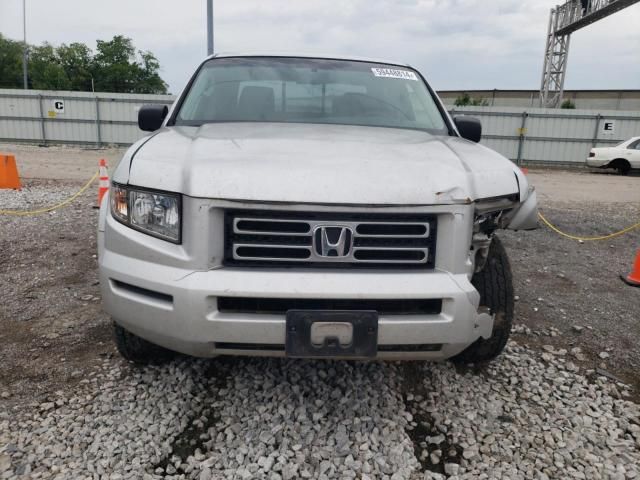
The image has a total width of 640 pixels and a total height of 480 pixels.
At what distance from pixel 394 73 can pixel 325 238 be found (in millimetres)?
2062

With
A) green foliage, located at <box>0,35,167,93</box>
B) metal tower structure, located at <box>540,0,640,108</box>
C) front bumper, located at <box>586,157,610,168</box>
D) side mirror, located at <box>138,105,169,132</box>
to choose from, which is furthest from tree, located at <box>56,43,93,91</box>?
side mirror, located at <box>138,105,169,132</box>

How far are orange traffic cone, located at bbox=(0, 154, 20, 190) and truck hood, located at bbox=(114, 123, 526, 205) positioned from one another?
24.2 feet

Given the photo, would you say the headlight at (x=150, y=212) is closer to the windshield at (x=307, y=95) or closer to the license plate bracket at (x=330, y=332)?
the license plate bracket at (x=330, y=332)

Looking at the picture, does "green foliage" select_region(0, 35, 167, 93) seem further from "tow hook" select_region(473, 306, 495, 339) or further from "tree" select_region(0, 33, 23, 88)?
"tow hook" select_region(473, 306, 495, 339)

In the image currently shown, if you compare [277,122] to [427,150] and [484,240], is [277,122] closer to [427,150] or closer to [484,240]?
[427,150]

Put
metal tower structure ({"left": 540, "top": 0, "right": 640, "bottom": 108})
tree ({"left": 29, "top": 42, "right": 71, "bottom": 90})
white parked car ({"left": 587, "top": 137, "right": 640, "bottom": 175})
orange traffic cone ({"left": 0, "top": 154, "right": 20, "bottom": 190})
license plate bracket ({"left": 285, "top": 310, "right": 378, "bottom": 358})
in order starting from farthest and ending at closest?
tree ({"left": 29, "top": 42, "right": 71, "bottom": 90}), metal tower structure ({"left": 540, "top": 0, "right": 640, "bottom": 108}), white parked car ({"left": 587, "top": 137, "right": 640, "bottom": 175}), orange traffic cone ({"left": 0, "top": 154, "right": 20, "bottom": 190}), license plate bracket ({"left": 285, "top": 310, "right": 378, "bottom": 358})

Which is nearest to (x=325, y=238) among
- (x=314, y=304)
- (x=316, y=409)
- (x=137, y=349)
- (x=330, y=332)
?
(x=314, y=304)

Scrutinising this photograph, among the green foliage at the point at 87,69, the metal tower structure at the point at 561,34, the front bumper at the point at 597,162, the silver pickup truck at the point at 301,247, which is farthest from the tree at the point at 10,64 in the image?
the silver pickup truck at the point at 301,247

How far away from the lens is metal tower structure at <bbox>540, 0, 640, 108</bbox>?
1009 inches

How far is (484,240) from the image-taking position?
2.28 meters

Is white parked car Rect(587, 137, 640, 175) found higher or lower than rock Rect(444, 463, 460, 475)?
higher

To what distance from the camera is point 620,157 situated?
648 inches

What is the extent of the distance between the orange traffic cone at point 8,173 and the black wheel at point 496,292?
332 inches

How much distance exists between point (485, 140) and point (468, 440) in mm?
19187
